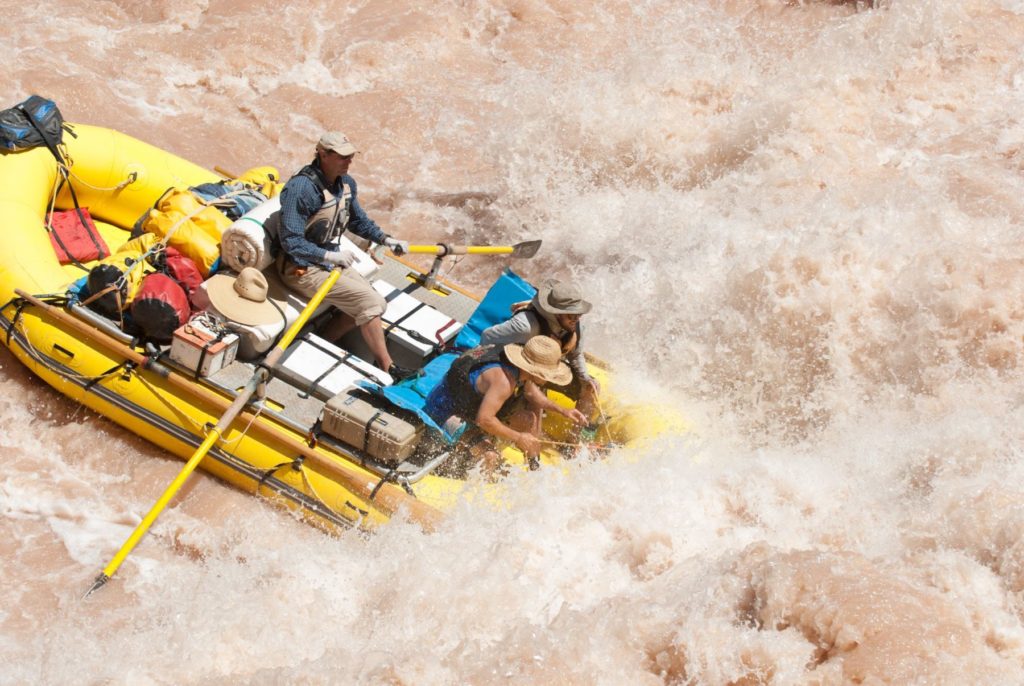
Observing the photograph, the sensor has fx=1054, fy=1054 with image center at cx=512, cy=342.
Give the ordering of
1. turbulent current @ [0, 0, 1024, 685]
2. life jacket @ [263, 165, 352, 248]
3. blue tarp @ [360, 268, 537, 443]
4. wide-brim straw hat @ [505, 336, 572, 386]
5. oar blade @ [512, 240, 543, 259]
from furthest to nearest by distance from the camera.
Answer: oar blade @ [512, 240, 543, 259]
life jacket @ [263, 165, 352, 248]
blue tarp @ [360, 268, 537, 443]
wide-brim straw hat @ [505, 336, 572, 386]
turbulent current @ [0, 0, 1024, 685]

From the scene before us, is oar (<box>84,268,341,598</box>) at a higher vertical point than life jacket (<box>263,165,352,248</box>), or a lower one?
lower

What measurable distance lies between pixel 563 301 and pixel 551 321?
15cm

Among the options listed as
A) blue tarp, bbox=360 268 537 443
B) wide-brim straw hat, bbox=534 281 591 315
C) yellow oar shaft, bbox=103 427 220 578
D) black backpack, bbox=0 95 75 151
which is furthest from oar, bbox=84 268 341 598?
black backpack, bbox=0 95 75 151

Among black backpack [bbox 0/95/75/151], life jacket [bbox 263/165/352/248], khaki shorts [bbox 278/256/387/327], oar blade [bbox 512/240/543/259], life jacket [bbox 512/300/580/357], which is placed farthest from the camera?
oar blade [bbox 512/240/543/259]

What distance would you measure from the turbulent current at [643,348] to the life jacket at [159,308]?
826 millimetres

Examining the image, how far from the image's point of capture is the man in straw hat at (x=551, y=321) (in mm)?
5609

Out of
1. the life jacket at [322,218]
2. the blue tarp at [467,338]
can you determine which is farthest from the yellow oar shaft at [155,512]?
the life jacket at [322,218]

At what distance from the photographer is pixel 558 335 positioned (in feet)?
18.9

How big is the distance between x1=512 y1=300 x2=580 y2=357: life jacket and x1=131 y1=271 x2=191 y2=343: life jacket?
6.56 ft

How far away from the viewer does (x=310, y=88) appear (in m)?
10.9

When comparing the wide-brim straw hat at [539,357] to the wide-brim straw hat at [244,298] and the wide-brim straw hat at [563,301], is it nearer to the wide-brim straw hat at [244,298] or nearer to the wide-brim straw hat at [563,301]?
the wide-brim straw hat at [563,301]

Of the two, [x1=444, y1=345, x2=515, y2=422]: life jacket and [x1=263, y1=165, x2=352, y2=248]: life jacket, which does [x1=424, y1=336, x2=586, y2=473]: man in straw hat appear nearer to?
[x1=444, y1=345, x2=515, y2=422]: life jacket

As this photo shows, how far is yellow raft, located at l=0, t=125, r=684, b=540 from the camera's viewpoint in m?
5.76

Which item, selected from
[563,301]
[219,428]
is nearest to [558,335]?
[563,301]
